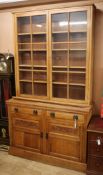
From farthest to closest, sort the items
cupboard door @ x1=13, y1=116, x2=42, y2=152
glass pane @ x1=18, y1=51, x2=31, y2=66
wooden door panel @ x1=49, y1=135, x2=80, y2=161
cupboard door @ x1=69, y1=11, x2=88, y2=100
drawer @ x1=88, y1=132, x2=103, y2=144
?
glass pane @ x1=18, y1=51, x2=31, y2=66 < cupboard door @ x1=13, y1=116, x2=42, y2=152 < wooden door panel @ x1=49, y1=135, x2=80, y2=161 < cupboard door @ x1=69, y1=11, x2=88, y2=100 < drawer @ x1=88, y1=132, x2=103, y2=144

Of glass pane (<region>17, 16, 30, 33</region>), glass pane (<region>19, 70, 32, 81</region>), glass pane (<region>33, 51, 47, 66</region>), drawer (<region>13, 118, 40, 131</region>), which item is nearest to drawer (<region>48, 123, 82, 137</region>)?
drawer (<region>13, 118, 40, 131</region>)

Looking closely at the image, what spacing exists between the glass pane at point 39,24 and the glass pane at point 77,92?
941 mm

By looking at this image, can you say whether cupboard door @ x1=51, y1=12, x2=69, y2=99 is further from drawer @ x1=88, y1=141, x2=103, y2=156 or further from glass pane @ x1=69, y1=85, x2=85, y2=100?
drawer @ x1=88, y1=141, x2=103, y2=156

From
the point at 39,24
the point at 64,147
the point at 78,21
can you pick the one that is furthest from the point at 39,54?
the point at 64,147

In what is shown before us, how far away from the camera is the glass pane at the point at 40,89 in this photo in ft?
9.86

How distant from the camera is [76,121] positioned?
2621 mm

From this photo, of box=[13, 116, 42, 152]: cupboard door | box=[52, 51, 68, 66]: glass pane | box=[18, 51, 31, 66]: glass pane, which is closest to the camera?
box=[52, 51, 68, 66]: glass pane

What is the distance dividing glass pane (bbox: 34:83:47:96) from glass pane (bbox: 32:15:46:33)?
2.63 feet

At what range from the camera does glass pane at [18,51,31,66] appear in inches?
120

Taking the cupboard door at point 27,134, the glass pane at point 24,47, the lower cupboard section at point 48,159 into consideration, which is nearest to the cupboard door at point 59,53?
the glass pane at point 24,47

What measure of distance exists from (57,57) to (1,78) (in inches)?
40.6

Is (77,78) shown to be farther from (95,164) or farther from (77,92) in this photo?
(95,164)

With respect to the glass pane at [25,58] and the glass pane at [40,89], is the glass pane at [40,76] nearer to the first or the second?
the glass pane at [40,89]

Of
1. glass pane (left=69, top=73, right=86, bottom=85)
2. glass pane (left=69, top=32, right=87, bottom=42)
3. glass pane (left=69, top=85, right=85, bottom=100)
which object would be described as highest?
glass pane (left=69, top=32, right=87, bottom=42)
